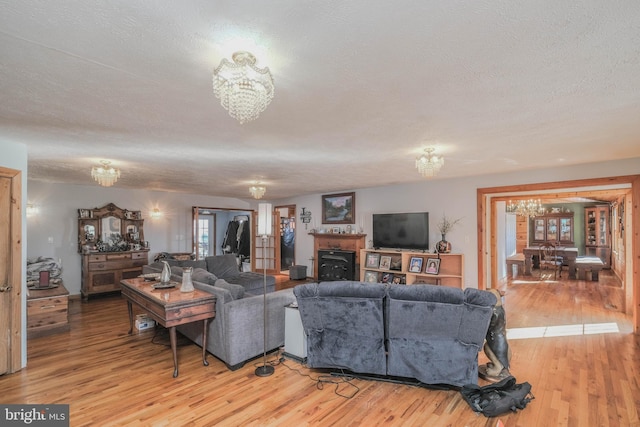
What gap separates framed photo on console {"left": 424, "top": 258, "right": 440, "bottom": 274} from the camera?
5.74 m

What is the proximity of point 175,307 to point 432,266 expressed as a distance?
15.0 ft

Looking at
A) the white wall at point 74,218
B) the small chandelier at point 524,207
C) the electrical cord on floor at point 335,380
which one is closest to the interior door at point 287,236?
the white wall at point 74,218

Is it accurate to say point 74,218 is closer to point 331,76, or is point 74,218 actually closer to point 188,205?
point 188,205

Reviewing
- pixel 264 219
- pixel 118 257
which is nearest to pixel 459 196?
pixel 264 219

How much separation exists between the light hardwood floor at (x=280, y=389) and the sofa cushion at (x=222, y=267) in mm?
2013

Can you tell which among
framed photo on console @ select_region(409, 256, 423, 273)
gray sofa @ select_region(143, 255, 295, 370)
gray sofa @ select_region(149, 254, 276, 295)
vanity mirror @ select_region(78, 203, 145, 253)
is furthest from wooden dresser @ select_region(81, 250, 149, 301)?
framed photo on console @ select_region(409, 256, 423, 273)

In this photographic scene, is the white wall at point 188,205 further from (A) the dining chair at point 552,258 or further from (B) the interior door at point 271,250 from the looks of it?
(A) the dining chair at point 552,258

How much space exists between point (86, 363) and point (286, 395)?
2.29 metres

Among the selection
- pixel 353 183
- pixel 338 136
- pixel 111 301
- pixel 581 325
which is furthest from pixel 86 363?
pixel 581 325

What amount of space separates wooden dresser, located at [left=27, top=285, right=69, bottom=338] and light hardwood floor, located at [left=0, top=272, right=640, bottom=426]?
6.0 inches

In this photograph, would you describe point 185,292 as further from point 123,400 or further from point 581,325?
point 581,325

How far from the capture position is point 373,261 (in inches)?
261

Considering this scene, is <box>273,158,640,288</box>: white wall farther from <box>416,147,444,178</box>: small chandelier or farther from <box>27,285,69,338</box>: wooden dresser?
<box>27,285,69,338</box>: wooden dresser

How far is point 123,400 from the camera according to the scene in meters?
2.57
